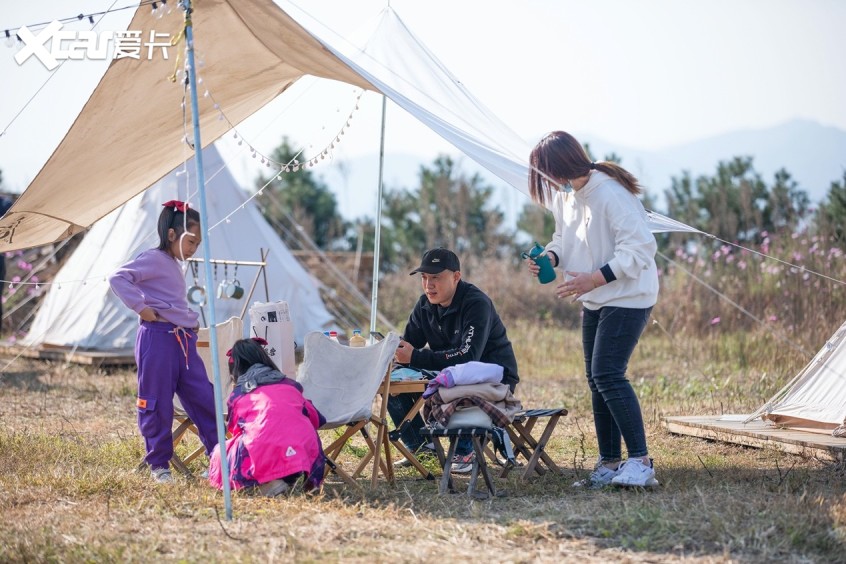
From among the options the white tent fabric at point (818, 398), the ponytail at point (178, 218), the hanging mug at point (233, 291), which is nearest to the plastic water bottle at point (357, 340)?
the ponytail at point (178, 218)

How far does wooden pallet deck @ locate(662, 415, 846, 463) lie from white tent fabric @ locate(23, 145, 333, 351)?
4745 mm

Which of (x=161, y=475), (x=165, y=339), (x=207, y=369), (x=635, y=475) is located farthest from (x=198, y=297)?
(x=635, y=475)

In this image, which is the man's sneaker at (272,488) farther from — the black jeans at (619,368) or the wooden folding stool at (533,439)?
the black jeans at (619,368)

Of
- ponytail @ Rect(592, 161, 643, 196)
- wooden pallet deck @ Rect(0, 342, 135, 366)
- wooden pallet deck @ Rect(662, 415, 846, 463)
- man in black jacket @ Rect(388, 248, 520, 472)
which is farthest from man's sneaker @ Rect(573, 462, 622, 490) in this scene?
wooden pallet deck @ Rect(0, 342, 135, 366)

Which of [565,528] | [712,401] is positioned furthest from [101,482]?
[712,401]

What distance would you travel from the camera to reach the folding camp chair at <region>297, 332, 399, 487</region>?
4250 millimetres

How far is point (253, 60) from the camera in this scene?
5.04 metres

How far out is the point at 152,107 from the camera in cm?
494

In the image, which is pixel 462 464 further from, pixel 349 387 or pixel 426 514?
pixel 426 514

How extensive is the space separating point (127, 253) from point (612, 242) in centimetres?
578

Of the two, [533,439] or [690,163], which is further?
[690,163]

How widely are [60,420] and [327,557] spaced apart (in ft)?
11.7

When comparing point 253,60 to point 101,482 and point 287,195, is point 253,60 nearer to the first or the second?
point 101,482

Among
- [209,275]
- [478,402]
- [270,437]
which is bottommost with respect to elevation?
[270,437]
